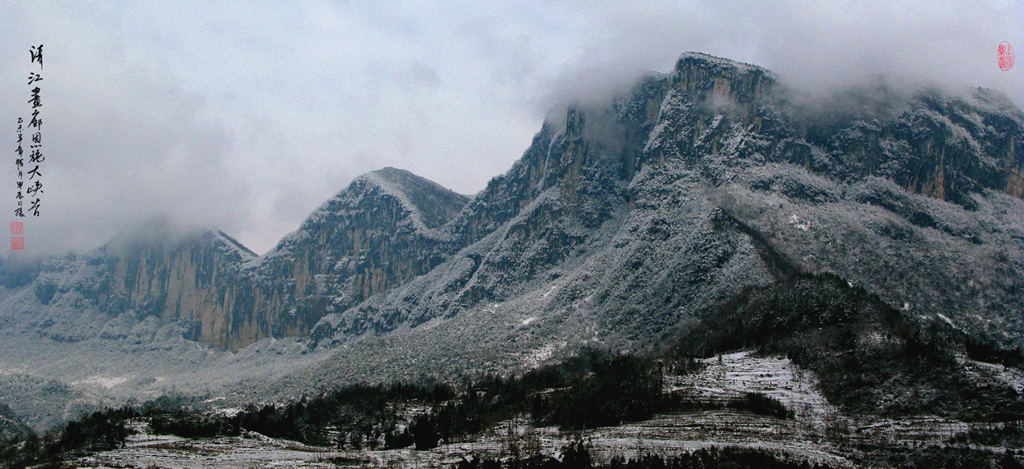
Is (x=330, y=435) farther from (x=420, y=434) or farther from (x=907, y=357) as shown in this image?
(x=907, y=357)

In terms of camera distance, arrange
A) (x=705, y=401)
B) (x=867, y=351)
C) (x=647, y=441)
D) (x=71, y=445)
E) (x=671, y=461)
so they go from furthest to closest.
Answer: (x=867, y=351), (x=705, y=401), (x=71, y=445), (x=647, y=441), (x=671, y=461)

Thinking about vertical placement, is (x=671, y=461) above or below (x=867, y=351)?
below

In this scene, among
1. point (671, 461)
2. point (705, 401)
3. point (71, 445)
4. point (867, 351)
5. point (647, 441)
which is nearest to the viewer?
point (671, 461)

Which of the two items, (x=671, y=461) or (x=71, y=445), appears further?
(x=71, y=445)

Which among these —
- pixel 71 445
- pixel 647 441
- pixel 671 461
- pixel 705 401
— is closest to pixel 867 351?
pixel 705 401

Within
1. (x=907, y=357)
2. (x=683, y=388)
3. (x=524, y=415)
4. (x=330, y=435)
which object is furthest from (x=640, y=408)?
(x=330, y=435)

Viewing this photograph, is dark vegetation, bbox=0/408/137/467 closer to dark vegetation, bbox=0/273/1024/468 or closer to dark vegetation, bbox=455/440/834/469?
dark vegetation, bbox=0/273/1024/468

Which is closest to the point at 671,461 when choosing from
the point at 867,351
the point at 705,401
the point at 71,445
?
the point at 705,401

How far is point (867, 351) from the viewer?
150500 millimetres

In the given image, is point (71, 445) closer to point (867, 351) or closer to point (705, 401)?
point (705, 401)

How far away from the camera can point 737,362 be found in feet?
548

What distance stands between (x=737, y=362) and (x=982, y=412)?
166ft

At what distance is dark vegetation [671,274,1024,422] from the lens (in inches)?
4998

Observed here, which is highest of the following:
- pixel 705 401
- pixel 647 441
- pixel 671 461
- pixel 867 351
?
pixel 867 351
